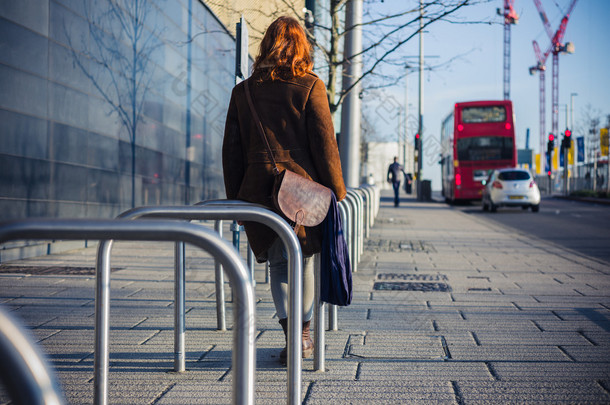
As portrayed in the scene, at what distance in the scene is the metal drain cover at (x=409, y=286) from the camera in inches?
265

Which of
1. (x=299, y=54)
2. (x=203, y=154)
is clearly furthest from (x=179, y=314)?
(x=203, y=154)

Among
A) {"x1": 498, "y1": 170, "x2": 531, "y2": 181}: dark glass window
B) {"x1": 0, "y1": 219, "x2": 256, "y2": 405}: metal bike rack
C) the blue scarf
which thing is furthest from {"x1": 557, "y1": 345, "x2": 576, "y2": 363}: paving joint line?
{"x1": 498, "y1": 170, "x2": 531, "y2": 181}: dark glass window

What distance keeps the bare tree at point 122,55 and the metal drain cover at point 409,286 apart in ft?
20.3

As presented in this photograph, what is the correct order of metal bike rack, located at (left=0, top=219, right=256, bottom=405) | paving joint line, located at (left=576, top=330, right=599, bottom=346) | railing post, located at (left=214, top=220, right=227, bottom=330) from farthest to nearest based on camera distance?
railing post, located at (left=214, top=220, right=227, bottom=330) → paving joint line, located at (left=576, top=330, right=599, bottom=346) → metal bike rack, located at (left=0, top=219, right=256, bottom=405)

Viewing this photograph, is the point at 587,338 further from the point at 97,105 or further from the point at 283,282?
the point at 97,105

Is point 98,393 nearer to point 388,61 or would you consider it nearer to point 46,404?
point 46,404

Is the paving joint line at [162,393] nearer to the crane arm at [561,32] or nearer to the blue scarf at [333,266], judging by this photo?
the blue scarf at [333,266]

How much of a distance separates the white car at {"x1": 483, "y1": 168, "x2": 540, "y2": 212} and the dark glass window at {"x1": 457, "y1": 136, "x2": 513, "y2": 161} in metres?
2.64

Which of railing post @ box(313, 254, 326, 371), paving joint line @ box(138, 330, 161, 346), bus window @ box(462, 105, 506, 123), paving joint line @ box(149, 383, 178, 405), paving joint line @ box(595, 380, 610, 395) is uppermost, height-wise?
bus window @ box(462, 105, 506, 123)

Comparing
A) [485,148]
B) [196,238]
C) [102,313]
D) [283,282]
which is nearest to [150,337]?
[283,282]

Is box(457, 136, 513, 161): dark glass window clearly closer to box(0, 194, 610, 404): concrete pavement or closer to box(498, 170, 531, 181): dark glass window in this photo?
box(498, 170, 531, 181): dark glass window

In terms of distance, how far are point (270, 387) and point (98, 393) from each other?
2.94 feet

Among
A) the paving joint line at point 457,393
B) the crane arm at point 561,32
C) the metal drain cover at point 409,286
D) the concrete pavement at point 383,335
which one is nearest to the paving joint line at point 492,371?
the concrete pavement at point 383,335

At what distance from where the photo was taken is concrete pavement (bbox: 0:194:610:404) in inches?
137
